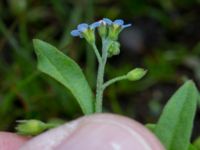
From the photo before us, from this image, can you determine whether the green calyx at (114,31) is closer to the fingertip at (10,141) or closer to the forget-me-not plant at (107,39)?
the forget-me-not plant at (107,39)

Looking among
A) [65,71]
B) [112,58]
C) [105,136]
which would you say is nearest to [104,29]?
[65,71]

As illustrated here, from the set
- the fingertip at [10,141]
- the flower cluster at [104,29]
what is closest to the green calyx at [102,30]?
the flower cluster at [104,29]

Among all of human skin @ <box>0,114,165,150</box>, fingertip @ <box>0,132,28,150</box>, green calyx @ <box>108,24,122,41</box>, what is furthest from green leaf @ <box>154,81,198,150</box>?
fingertip @ <box>0,132,28,150</box>

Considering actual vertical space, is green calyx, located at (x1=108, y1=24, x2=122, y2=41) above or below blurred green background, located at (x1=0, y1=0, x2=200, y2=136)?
above

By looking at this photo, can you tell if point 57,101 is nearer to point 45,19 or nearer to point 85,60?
point 85,60

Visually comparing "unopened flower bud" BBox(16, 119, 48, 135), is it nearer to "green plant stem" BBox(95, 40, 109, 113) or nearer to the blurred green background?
"green plant stem" BBox(95, 40, 109, 113)

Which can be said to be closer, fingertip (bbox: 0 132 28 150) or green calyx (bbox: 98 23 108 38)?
green calyx (bbox: 98 23 108 38)

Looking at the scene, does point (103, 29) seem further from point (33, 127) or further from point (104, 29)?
point (33, 127)
